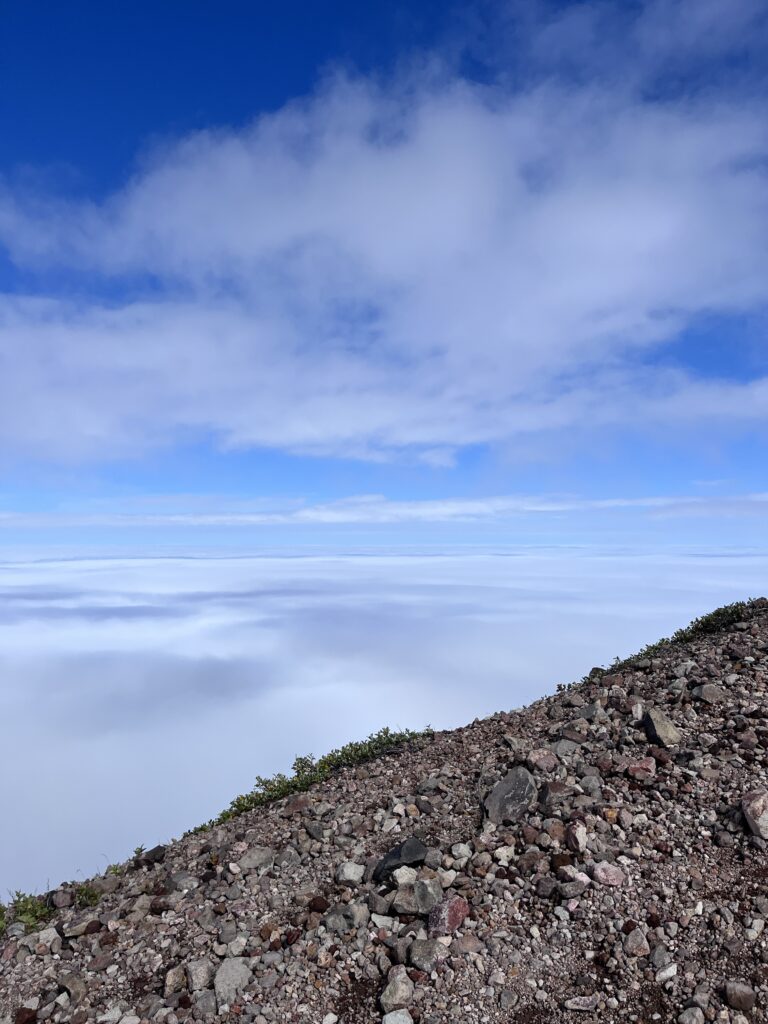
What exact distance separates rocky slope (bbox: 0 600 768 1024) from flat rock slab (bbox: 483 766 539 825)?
4 cm

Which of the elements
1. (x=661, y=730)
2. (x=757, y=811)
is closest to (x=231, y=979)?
(x=757, y=811)

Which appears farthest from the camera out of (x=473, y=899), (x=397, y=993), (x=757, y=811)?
(x=757, y=811)

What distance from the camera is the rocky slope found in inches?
332

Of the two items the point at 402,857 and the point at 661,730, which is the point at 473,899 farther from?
the point at 661,730

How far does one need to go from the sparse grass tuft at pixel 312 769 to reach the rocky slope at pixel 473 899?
0.78 meters

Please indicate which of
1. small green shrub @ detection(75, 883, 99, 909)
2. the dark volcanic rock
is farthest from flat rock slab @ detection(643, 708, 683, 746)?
small green shrub @ detection(75, 883, 99, 909)

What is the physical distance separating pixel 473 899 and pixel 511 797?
213cm

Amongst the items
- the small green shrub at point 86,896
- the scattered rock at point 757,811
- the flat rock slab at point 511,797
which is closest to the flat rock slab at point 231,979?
the flat rock slab at point 511,797

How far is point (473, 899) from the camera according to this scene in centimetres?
966

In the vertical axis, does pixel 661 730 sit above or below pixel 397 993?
above

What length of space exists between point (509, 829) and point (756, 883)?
11.0 ft

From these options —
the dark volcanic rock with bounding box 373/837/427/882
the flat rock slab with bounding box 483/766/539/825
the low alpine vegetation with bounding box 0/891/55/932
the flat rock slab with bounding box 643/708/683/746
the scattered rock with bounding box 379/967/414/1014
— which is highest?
the flat rock slab with bounding box 643/708/683/746

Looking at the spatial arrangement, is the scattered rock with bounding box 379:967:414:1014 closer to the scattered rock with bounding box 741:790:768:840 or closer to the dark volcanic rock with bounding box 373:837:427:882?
the dark volcanic rock with bounding box 373:837:427:882

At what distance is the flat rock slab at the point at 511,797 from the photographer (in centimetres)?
1121
